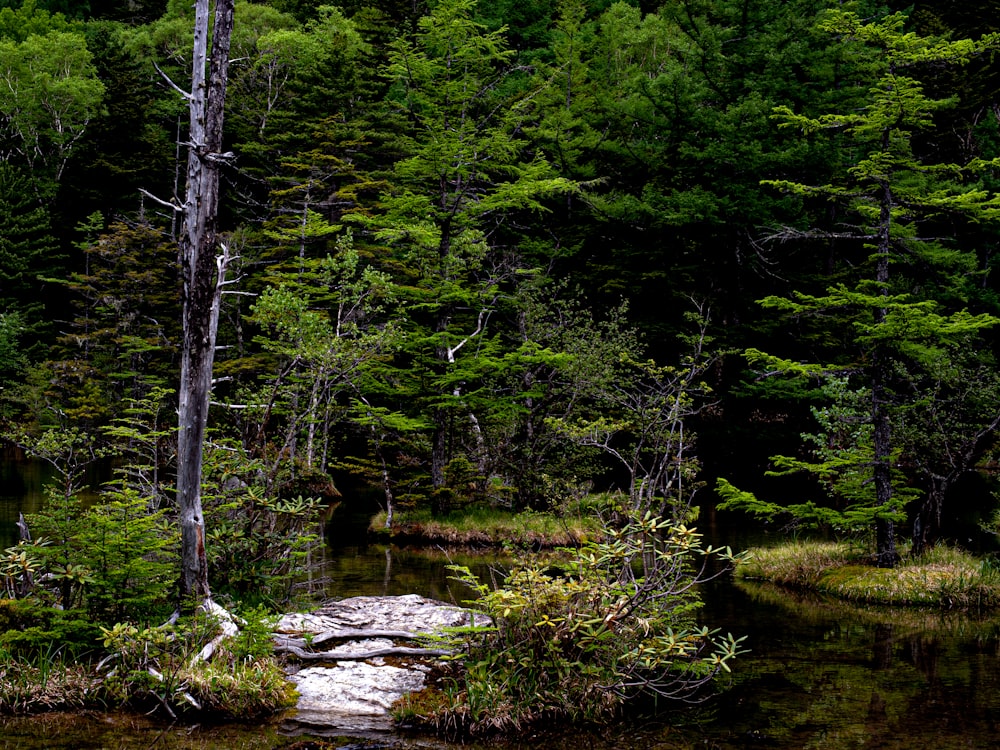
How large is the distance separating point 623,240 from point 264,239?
16.2m

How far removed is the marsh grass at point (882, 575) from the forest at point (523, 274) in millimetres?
705

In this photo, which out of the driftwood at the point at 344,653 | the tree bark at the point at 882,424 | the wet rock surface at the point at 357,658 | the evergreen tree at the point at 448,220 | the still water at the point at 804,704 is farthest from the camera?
the evergreen tree at the point at 448,220

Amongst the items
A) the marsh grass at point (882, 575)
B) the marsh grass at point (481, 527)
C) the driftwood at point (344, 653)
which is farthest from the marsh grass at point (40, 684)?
the marsh grass at point (882, 575)

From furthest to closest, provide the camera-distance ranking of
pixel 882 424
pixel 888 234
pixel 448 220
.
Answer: pixel 448 220 → pixel 888 234 → pixel 882 424

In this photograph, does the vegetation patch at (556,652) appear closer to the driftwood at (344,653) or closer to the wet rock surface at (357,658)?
the wet rock surface at (357,658)

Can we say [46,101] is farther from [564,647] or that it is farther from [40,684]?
[564,647]

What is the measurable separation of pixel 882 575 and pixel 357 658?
10.5 m

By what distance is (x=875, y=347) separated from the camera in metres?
16.7

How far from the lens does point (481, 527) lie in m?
22.5

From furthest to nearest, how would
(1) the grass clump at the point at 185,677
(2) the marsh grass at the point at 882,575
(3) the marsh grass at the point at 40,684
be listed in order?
(2) the marsh grass at the point at 882,575 < (1) the grass clump at the point at 185,677 < (3) the marsh grass at the point at 40,684

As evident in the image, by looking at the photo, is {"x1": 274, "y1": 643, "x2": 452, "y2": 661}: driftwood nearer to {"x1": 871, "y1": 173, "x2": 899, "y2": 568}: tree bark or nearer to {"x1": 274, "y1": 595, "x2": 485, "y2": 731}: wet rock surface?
{"x1": 274, "y1": 595, "x2": 485, "y2": 731}: wet rock surface

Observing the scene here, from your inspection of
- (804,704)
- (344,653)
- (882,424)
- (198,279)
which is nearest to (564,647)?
(344,653)

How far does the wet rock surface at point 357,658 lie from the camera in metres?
9.30

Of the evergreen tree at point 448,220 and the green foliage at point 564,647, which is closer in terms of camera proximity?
the green foliage at point 564,647
